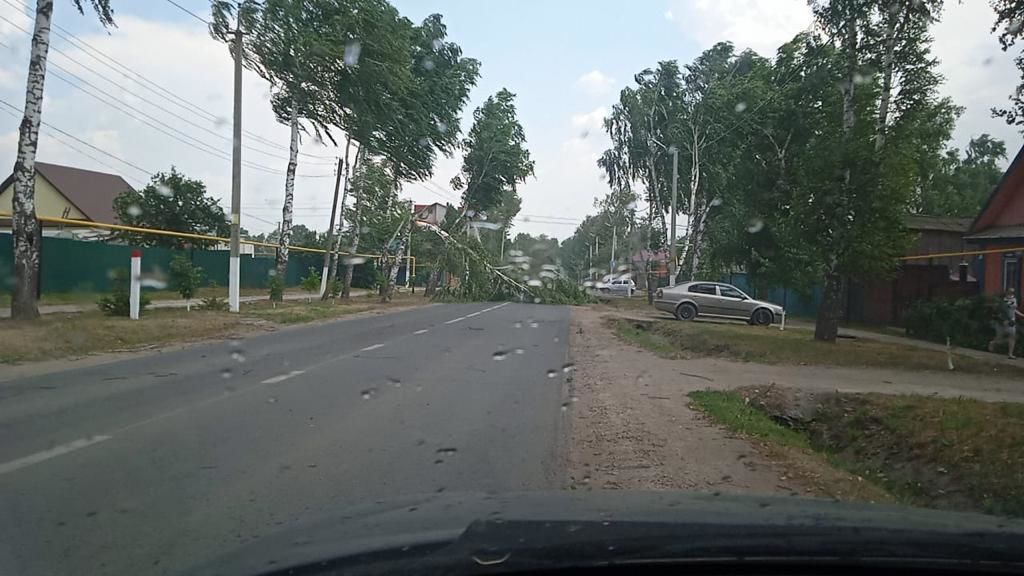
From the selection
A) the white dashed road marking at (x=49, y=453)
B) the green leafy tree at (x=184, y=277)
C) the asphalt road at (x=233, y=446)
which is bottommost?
the white dashed road marking at (x=49, y=453)

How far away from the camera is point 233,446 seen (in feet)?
24.2

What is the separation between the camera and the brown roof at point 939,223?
28791mm

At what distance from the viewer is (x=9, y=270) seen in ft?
73.6

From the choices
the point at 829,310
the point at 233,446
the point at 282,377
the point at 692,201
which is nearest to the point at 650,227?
the point at 692,201

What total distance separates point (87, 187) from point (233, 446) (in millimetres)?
49168

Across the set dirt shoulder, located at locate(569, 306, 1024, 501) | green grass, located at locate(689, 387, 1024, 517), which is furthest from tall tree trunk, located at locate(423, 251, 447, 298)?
green grass, located at locate(689, 387, 1024, 517)

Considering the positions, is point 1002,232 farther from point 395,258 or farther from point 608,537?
point 395,258

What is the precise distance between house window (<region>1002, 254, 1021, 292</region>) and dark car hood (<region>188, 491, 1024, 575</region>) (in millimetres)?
19432

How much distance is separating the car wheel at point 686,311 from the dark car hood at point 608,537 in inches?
943

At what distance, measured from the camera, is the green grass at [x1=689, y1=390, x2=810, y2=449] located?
28.1 feet

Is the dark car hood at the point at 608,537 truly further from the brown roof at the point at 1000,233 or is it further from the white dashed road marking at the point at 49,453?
the brown roof at the point at 1000,233

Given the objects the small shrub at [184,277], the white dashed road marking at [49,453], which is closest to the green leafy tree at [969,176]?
the white dashed road marking at [49,453]

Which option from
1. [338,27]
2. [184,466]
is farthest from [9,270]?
[184,466]

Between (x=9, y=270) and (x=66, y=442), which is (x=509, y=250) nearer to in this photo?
(x=9, y=270)
